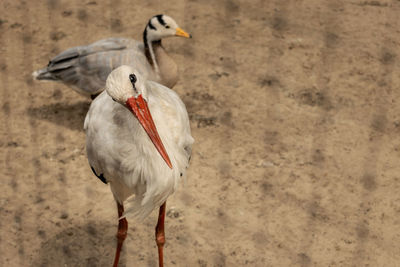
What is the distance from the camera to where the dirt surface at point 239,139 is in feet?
12.0

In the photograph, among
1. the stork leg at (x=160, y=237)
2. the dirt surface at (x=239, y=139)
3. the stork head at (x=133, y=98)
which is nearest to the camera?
the stork head at (x=133, y=98)

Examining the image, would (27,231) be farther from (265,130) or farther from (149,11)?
(149,11)

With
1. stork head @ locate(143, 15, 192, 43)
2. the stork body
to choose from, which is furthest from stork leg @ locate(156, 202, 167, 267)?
stork head @ locate(143, 15, 192, 43)

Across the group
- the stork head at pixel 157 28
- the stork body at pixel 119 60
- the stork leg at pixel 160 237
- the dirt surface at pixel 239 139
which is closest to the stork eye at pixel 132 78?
the stork leg at pixel 160 237

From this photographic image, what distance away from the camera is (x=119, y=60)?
176 inches

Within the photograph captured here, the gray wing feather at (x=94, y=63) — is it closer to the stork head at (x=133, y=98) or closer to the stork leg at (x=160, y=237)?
the stork leg at (x=160, y=237)

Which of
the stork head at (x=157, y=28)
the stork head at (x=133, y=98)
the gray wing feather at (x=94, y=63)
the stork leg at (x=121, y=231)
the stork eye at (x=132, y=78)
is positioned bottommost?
the stork leg at (x=121, y=231)

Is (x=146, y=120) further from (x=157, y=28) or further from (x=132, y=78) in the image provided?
(x=157, y=28)

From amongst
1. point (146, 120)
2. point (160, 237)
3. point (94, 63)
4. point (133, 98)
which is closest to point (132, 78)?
point (133, 98)

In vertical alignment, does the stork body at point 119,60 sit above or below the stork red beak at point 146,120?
below

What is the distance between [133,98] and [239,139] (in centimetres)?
197

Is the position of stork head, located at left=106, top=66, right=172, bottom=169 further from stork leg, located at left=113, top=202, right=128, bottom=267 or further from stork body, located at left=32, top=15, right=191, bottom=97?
stork body, located at left=32, top=15, right=191, bottom=97

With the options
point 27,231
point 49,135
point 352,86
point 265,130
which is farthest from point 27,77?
point 352,86

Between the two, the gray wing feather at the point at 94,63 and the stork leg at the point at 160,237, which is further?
the gray wing feather at the point at 94,63
